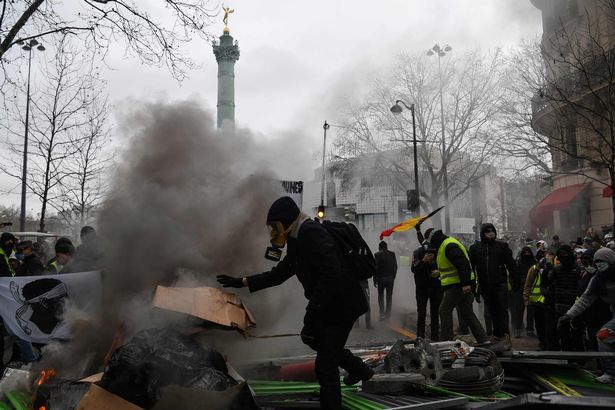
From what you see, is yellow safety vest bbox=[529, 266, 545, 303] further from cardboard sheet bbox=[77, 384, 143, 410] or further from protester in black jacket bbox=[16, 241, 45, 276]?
protester in black jacket bbox=[16, 241, 45, 276]

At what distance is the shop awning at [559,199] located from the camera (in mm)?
19422

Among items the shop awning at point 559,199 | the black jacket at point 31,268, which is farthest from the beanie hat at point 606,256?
the shop awning at point 559,199

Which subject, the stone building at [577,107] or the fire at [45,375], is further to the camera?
the stone building at [577,107]

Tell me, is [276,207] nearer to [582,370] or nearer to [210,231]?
[210,231]

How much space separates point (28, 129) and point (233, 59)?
46.9 ft

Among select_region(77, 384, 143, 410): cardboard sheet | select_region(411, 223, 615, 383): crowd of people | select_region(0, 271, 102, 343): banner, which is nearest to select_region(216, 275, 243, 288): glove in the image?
select_region(77, 384, 143, 410): cardboard sheet

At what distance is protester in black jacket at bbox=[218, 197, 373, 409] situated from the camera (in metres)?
3.49

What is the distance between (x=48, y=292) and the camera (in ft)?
16.4

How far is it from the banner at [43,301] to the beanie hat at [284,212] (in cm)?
228

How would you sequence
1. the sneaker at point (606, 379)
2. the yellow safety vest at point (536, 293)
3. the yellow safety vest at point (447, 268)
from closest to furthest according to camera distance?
the sneaker at point (606, 379), the yellow safety vest at point (447, 268), the yellow safety vest at point (536, 293)

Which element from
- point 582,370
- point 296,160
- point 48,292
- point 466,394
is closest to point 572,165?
point 296,160

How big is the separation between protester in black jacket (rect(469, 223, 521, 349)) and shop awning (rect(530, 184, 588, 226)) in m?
14.5

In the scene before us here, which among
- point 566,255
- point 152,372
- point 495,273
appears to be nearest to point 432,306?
point 495,273

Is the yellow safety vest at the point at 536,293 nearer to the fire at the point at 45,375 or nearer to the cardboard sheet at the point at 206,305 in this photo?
the cardboard sheet at the point at 206,305
